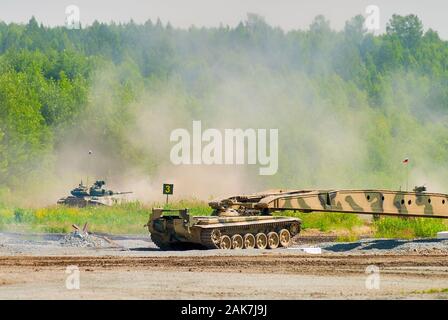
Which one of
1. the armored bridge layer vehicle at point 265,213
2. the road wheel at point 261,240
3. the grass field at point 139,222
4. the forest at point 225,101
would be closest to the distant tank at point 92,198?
the grass field at point 139,222

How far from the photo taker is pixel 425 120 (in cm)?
12219

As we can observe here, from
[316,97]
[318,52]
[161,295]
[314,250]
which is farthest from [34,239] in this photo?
[318,52]

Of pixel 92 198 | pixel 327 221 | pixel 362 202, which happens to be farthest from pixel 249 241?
pixel 92 198

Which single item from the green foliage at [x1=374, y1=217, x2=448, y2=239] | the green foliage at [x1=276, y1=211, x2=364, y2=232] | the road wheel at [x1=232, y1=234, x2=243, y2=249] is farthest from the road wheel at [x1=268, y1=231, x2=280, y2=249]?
the green foliage at [x1=276, y1=211, x2=364, y2=232]

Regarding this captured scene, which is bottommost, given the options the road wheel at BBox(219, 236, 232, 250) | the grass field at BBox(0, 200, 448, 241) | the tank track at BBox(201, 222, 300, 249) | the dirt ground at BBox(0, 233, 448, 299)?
the dirt ground at BBox(0, 233, 448, 299)

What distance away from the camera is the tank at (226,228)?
124 ft

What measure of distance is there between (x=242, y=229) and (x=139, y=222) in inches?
776

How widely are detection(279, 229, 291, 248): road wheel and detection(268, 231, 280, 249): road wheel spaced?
191 millimetres

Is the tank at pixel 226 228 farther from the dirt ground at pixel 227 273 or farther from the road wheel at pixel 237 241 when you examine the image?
the dirt ground at pixel 227 273

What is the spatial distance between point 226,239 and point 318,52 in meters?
97.7

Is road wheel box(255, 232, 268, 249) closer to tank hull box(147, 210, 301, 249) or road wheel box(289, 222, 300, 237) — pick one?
tank hull box(147, 210, 301, 249)

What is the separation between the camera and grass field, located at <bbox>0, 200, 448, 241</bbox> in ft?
156

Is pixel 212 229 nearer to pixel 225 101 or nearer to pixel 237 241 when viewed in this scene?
pixel 237 241
